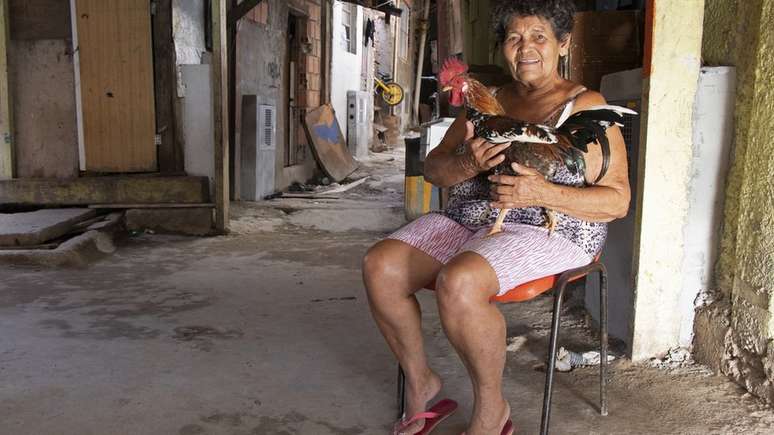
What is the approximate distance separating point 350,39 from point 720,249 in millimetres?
10553

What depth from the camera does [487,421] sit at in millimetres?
2018

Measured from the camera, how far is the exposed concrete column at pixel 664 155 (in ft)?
8.67

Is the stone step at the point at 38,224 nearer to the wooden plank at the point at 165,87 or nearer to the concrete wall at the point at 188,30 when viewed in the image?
the wooden plank at the point at 165,87

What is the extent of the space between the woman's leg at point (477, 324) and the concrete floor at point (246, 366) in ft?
1.26

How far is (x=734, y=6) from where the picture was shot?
8.65ft

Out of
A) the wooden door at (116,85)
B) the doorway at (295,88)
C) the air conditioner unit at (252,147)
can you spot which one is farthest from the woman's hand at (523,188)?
the doorway at (295,88)

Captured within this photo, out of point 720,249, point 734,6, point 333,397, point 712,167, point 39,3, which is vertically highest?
point 39,3

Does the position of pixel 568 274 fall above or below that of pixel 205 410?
above

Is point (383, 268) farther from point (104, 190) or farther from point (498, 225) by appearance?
point (104, 190)

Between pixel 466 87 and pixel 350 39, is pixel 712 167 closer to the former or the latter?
pixel 466 87

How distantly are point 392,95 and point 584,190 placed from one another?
14536 mm

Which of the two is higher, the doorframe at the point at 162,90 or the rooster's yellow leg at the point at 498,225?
the doorframe at the point at 162,90

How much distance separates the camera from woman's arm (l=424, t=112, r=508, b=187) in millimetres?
2047

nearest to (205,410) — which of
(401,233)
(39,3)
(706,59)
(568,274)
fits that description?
(401,233)
